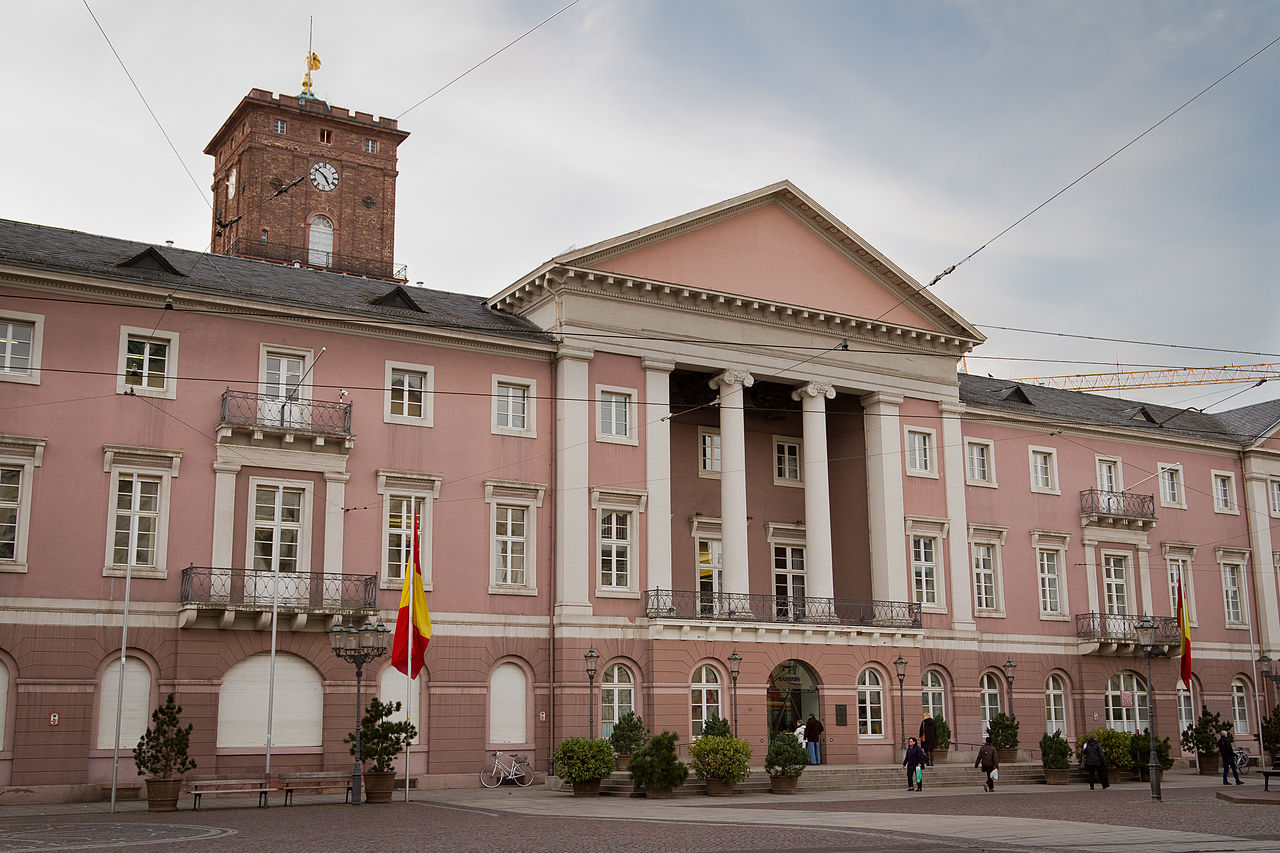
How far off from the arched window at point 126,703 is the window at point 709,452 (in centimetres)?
1776

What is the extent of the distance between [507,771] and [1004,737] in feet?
49.2

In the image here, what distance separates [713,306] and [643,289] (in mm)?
2464

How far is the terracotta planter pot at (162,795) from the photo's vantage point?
25.5 metres

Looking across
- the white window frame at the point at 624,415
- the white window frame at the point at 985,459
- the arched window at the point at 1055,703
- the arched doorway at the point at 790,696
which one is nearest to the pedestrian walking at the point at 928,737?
the arched doorway at the point at 790,696

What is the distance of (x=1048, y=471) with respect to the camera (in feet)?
151

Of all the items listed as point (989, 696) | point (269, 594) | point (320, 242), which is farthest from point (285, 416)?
point (320, 242)

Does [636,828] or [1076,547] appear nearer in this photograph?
[636,828]

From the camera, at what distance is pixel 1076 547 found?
4588 centimetres

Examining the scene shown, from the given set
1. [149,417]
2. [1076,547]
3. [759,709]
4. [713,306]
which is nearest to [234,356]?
[149,417]

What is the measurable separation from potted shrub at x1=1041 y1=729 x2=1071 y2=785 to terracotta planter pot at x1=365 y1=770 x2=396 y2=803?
1836cm

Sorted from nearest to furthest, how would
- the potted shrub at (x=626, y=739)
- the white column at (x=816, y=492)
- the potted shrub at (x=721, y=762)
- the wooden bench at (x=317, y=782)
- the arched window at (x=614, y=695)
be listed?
the wooden bench at (x=317, y=782)
the potted shrub at (x=721, y=762)
the potted shrub at (x=626, y=739)
the arched window at (x=614, y=695)
the white column at (x=816, y=492)

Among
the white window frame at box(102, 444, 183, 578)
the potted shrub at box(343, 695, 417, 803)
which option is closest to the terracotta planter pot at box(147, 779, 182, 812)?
the potted shrub at box(343, 695, 417, 803)

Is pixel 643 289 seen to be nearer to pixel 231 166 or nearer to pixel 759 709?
pixel 759 709

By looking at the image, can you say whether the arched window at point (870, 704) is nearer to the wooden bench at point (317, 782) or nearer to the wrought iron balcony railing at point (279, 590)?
Result: the wrought iron balcony railing at point (279, 590)
